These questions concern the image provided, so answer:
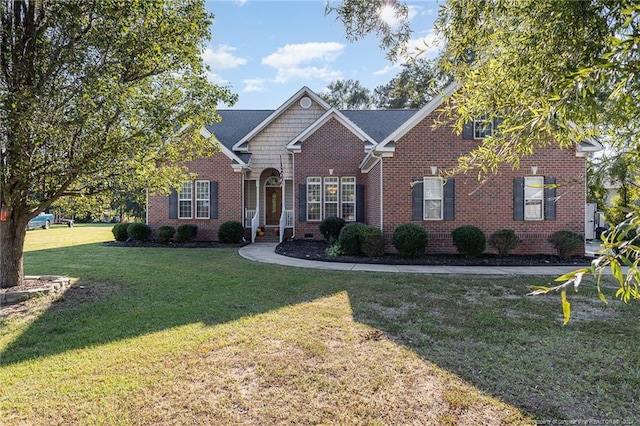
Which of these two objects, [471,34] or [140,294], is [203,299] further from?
[471,34]

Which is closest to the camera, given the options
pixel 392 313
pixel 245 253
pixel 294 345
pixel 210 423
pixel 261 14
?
pixel 210 423

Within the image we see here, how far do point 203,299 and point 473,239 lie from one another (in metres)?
8.31

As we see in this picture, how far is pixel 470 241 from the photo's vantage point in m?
10.8

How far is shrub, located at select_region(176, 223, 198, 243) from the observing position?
15.6 m

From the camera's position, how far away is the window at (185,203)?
1628cm

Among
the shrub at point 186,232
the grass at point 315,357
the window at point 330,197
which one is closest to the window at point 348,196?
the window at point 330,197

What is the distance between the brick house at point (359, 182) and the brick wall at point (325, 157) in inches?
1.8

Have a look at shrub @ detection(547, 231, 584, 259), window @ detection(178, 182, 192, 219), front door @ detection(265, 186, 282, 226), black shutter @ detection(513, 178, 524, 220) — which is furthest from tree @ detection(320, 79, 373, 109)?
shrub @ detection(547, 231, 584, 259)

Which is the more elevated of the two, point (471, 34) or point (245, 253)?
point (471, 34)

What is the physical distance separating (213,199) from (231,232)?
78.7 inches

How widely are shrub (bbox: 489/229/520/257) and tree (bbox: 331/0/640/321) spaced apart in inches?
331

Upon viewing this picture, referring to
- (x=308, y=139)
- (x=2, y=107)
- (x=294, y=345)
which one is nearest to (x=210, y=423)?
(x=294, y=345)

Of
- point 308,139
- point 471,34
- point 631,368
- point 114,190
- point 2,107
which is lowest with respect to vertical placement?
point 631,368

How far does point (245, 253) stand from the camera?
1264cm
